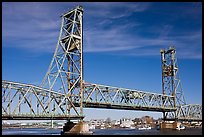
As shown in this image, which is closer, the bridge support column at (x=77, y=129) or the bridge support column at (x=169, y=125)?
the bridge support column at (x=77, y=129)

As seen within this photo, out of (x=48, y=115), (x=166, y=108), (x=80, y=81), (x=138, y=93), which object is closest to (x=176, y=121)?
(x=166, y=108)

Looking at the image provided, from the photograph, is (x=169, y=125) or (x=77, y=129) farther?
(x=169, y=125)

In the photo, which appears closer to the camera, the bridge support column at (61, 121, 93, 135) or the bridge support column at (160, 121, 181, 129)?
the bridge support column at (61, 121, 93, 135)

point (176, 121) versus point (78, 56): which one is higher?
point (78, 56)

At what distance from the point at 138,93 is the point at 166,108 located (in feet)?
52.8

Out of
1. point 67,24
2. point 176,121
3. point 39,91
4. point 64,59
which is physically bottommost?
point 176,121

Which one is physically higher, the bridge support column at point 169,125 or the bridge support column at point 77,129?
the bridge support column at point 77,129

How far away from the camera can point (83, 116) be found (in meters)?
67.6

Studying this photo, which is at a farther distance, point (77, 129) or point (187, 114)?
point (187, 114)

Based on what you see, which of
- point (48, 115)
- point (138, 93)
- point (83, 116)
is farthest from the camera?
point (138, 93)

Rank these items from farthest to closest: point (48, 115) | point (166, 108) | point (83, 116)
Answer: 1. point (166, 108)
2. point (83, 116)
3. point (48, 115)

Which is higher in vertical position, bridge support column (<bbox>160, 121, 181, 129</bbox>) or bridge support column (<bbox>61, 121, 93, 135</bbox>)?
bridge support column (<bbox>61, 121, 93, 135</bbox>)

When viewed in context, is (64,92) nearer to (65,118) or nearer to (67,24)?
(65,118)

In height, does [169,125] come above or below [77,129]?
below
